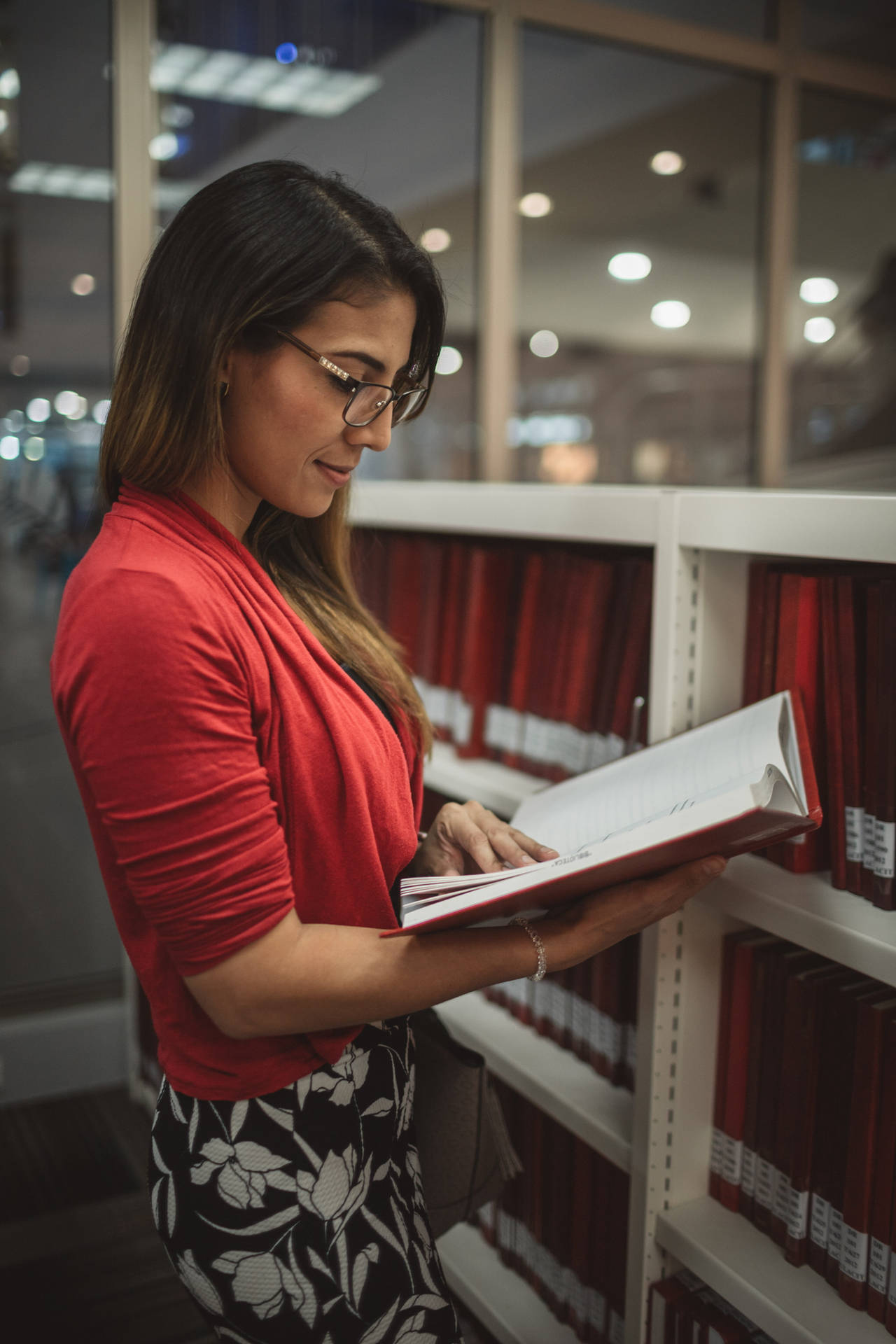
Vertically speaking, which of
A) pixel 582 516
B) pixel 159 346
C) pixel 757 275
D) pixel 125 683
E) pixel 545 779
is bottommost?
pixel 545 779

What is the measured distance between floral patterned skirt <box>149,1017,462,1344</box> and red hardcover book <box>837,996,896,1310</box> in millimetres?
442

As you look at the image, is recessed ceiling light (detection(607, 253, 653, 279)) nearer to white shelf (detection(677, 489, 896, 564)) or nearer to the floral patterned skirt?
white shelf (detection(677, 489, 896, 564))

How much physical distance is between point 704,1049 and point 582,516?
691mm

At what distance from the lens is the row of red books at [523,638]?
1.44m

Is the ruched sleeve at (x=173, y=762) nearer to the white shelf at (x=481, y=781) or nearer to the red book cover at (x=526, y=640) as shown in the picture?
the white shelf at (x=481, y=781)

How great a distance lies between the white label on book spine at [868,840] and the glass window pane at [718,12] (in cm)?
248

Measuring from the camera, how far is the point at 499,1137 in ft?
4.10

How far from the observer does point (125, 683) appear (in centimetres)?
74

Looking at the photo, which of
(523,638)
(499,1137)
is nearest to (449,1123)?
(499,1137)

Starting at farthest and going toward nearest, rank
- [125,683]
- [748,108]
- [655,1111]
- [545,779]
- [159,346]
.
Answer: [748,108] < [545,779] < [655,1111] < [159,346] < [125,683]

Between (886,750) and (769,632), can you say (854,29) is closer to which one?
(769,632)

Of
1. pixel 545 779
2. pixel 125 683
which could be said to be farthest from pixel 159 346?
pixel 545 779

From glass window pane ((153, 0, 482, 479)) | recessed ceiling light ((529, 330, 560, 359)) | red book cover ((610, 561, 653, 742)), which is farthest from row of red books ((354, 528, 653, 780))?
recessed ceiling light ((529, 330, 560, 359))

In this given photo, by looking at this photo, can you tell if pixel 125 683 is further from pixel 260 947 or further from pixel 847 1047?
pixel 847 1047
